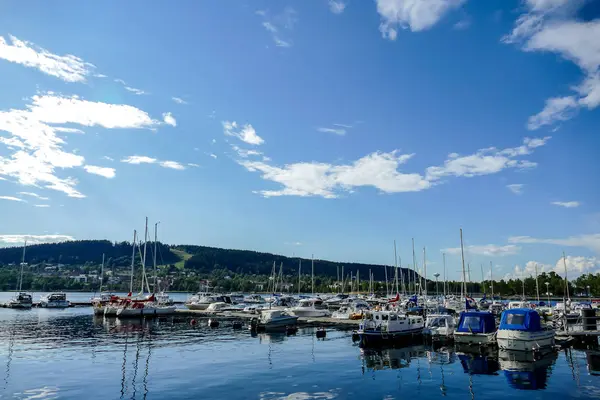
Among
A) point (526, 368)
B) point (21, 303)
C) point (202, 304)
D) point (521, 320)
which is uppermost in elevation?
point (521, 320)

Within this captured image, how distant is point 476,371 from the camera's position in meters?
37.1

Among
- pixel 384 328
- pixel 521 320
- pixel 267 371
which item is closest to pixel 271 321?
pixel 384 328

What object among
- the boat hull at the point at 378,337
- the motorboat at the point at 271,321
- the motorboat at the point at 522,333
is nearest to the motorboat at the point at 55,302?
the motorboat at the point at 271,321

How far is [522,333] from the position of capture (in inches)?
1713

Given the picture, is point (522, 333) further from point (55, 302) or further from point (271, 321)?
point (55, 302)

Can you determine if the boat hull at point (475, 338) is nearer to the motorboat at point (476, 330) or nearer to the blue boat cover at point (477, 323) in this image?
the motorboat at point (476, 330)

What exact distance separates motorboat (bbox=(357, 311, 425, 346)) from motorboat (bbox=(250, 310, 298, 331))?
21.7m

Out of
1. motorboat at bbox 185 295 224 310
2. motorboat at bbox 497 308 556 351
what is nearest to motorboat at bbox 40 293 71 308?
motorboat at bbox 185 295 224 310

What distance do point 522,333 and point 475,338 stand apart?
17.2 ft

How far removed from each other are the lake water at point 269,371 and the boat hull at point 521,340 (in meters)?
1.15

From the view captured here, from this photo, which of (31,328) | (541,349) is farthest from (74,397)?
(31,328)

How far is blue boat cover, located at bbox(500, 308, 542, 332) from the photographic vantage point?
44.0 meters

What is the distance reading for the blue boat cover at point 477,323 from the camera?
159 feet

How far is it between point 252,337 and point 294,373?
2677 cm
